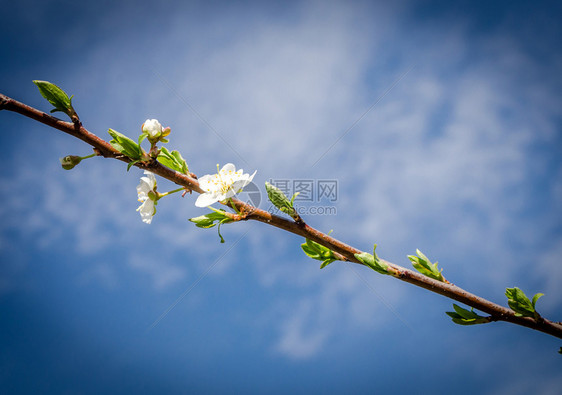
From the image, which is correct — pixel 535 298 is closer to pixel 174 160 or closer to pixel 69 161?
pixel 174 160

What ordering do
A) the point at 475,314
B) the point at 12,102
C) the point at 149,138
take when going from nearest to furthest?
the point at 12,102
the point at 149,138
the point at 475,314

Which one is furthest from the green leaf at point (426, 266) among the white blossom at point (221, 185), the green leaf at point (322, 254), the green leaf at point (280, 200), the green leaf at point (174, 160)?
the green leaf at point (174, 160)

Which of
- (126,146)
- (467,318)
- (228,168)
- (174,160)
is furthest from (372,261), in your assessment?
→ (126,146)

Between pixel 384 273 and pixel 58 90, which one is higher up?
pixel 58 90

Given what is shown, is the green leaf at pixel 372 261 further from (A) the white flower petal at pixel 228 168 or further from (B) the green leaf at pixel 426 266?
(A) the white flower petal at pixel 228 168

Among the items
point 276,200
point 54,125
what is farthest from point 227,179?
point 54,125

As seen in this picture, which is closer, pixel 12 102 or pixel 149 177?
pixel 12 102

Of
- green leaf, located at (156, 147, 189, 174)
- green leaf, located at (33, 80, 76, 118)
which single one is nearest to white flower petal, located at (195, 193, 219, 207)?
green leaf, located at (156, 147, 189, 174)

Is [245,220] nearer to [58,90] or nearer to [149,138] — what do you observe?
[149,138]
